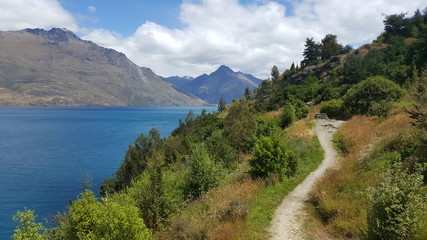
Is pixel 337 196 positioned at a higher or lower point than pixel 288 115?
lower

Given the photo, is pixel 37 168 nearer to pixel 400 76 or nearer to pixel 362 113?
pixel 362 113

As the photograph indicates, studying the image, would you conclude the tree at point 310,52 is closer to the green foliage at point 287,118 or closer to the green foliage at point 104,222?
the green foliage at point 287,118

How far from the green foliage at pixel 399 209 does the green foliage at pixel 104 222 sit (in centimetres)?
857

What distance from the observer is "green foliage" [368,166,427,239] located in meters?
8.82

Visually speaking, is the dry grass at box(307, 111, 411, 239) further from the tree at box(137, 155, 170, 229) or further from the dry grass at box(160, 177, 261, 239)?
the tree at box(137, 155, 170, 229)

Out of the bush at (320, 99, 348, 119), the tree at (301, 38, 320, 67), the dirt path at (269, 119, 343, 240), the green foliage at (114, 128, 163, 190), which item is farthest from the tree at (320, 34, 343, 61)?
the dirt path at (269, 119, 343, 240)

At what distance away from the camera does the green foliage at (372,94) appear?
37.9 metres

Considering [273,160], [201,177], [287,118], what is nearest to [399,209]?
[273,160]

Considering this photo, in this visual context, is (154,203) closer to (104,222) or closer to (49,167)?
(104,222)

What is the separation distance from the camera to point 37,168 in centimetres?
8031

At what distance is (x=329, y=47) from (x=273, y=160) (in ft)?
286

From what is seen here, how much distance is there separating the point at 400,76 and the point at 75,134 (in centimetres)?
14687

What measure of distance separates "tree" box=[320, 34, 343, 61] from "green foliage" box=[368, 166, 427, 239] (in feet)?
309

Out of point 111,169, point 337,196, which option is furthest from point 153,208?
point 111,169
